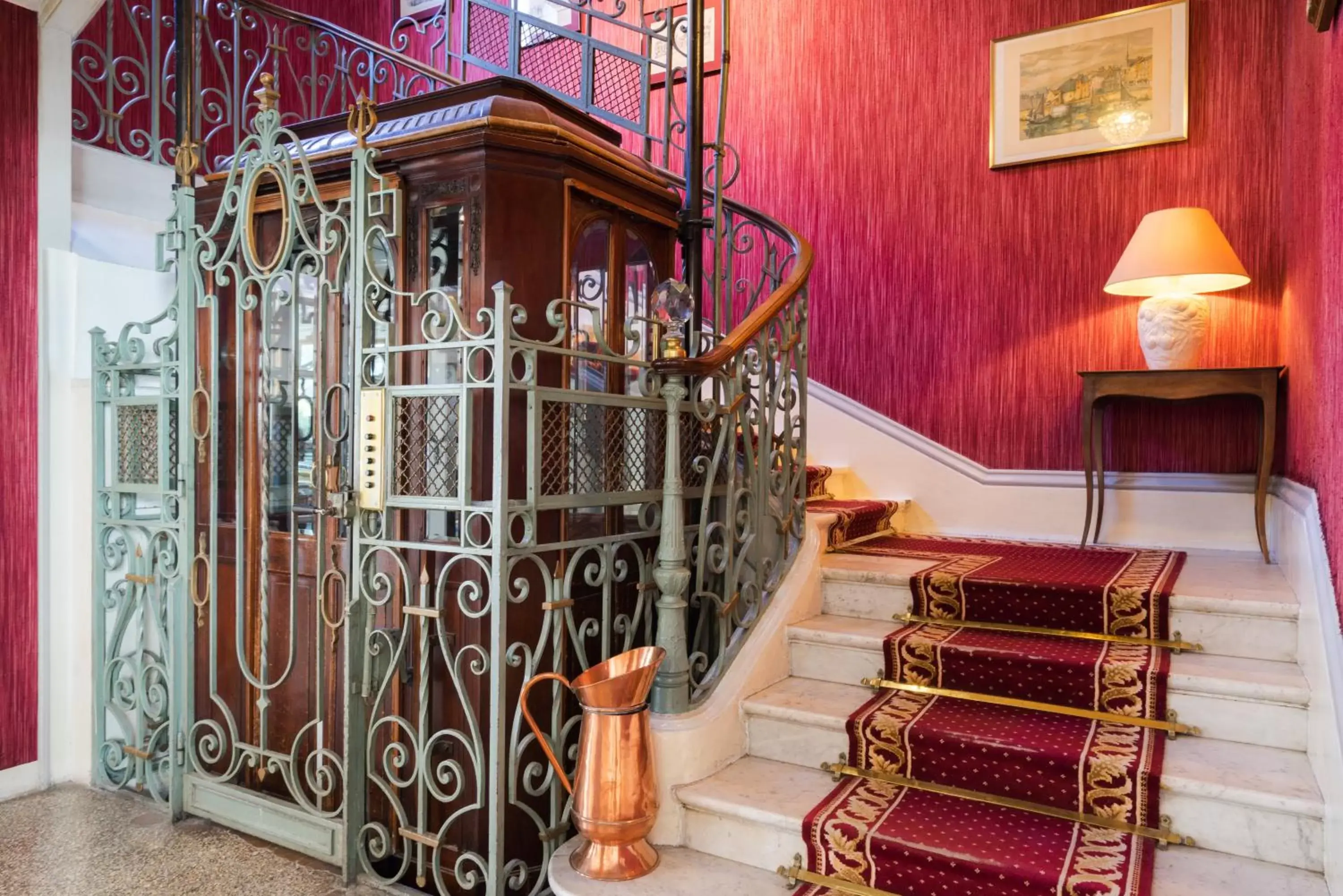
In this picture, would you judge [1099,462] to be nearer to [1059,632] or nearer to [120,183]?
[1059,632]

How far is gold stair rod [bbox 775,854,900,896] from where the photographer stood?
2.01m

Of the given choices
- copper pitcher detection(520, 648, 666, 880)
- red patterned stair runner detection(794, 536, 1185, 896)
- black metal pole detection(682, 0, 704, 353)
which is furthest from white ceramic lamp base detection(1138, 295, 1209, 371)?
copper pitcher detection(520, 648, 666, 880)

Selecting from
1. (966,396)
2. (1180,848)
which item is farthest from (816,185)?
(1180,848)

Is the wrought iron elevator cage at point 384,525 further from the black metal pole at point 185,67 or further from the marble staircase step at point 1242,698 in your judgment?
the marble staircase step at point 1242,698

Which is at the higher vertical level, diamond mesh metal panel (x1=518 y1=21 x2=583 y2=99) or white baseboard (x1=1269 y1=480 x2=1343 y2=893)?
diamond mesh metal panel (x1=518 y1=21 x2=583 y2=99)

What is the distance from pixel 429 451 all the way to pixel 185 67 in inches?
67.0

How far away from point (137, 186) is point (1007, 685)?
11.9 feet

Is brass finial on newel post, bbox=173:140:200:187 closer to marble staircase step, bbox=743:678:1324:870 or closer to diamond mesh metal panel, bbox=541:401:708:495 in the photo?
diamond mesh metal panel, bbox=541:401:708:495

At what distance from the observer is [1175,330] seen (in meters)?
3.46

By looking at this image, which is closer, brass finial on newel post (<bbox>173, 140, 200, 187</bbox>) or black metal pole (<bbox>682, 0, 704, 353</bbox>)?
brass finial on newel post (<bbox>173, 140, 200, 187</bbox>)

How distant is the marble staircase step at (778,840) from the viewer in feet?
6.02

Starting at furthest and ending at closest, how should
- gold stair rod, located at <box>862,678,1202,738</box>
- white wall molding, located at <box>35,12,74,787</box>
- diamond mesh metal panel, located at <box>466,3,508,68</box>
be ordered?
diamond mesh metal panel, located at <box>466,3,508,68</box>
white wall molding, located at <box>35,12,74,787</box>
gold stair rod, located at <box>862,678,1202,738</box>

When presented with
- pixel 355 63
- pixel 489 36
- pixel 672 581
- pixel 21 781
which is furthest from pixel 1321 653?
pixel 355 63

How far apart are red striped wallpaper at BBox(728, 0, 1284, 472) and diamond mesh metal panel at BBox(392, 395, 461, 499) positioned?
264cm
